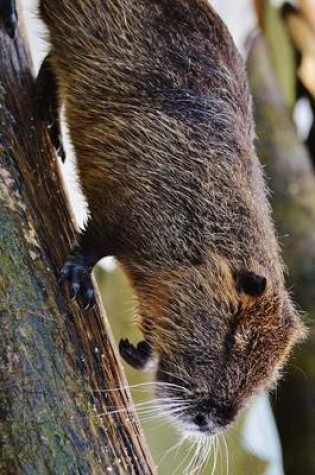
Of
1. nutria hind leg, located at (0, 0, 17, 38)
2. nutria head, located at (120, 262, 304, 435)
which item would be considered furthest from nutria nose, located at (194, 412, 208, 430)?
nutria hind leg, located at (0, 0, 17, 38)

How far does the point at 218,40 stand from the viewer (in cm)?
292

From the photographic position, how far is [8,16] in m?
2.81

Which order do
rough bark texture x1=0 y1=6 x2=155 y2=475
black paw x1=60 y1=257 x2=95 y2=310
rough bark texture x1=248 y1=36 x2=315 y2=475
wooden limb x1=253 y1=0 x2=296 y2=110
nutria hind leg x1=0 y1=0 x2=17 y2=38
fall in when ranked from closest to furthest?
rough bark texture x1=0 y1=6 x2=155 y2=475, black paw x1=60 y1=257 x2=95 y2=310, nutria hind leg x1=0 y1=0 x2=17 y2=38, rough bark texture x1=248 y1=36 x2=315 y2=475, wooden limb x1=253 y1=0 x2=296 y2=110

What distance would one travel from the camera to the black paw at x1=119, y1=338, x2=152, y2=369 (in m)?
2.69

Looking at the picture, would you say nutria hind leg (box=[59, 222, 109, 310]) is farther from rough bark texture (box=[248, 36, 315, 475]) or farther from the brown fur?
rough bark texture (box=[248, 36, 315, 475])

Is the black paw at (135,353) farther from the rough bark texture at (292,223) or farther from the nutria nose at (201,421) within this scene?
the rough bark texture at (292,223)

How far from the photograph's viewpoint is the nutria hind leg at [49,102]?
8.95 ft

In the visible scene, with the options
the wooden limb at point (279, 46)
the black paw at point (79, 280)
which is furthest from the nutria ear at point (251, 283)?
the wooden limb at point (279, 46)

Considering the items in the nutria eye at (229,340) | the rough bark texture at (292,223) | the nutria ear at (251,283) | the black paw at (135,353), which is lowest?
the rough bark texture at (292,223)

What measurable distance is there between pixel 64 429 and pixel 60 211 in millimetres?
680

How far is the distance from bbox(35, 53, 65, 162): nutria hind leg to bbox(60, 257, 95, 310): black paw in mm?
A: 510

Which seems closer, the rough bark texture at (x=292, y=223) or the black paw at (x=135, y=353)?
the black paw at (x=135, y=353)

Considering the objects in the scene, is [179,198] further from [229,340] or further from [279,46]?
[279,46]

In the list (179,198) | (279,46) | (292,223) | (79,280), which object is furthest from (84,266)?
(279,46)
